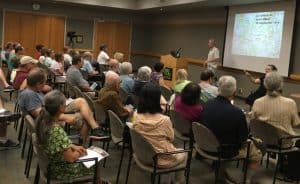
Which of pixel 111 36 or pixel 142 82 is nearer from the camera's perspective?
pixel 142 82

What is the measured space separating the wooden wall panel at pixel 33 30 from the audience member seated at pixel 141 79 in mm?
9578

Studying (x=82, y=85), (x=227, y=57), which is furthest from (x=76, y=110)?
(x=227, y=57)

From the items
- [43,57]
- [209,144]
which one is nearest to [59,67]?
[43,57]

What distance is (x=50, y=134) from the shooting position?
2.78 meters

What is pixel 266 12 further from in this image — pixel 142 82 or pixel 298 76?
pixel 142 82

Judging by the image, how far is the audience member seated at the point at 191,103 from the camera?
13.6 ft

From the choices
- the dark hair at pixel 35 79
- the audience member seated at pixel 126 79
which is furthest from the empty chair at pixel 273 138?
the dark hair at pixel 35 79

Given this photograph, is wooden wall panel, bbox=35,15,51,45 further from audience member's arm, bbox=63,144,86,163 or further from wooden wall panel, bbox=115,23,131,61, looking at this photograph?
audience member's arm, bbox=63,144,86,163

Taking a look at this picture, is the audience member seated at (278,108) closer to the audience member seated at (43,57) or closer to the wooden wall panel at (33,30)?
the audience member seated at (43,57)

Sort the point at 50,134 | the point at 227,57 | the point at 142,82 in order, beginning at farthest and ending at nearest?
the point at 227,57, the point at 142,82, the point at 50,134

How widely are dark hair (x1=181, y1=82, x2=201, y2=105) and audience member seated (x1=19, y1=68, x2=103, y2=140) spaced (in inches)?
42.9

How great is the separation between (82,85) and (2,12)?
8774 millimetres

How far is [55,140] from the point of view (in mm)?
2789

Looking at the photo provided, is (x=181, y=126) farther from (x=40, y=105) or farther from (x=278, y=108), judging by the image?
(x=40, y=105)
